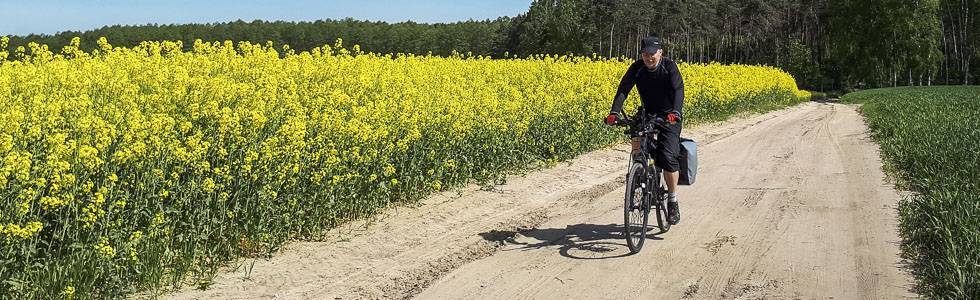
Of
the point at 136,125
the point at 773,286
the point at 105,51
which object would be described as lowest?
the point at 773,286

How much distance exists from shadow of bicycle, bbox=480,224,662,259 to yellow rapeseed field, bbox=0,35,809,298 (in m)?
1.43

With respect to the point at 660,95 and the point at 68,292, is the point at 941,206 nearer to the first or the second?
the point at 660,95

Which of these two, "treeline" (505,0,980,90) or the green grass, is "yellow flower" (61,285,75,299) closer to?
the green grass

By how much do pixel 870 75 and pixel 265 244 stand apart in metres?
68.4

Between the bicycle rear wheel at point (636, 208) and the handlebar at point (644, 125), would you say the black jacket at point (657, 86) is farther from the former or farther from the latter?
the bicycle rear wheel at point (636, 208)

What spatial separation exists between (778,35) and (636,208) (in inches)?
3471

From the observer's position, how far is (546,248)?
6.98 metres

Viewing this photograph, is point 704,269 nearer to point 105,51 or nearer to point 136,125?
point 136,125

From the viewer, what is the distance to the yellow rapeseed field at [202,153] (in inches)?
187

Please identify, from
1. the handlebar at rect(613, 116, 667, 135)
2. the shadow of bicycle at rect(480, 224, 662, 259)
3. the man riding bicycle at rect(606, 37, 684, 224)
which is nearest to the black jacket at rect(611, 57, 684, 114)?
the man riding bicycle at rect(606, 37, 684, 224)

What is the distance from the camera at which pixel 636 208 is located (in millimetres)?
6633

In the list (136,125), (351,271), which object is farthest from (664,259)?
(136,125)

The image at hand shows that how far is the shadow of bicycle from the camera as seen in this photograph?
6.79 m

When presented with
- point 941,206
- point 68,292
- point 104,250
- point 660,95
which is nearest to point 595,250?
point 660,95
